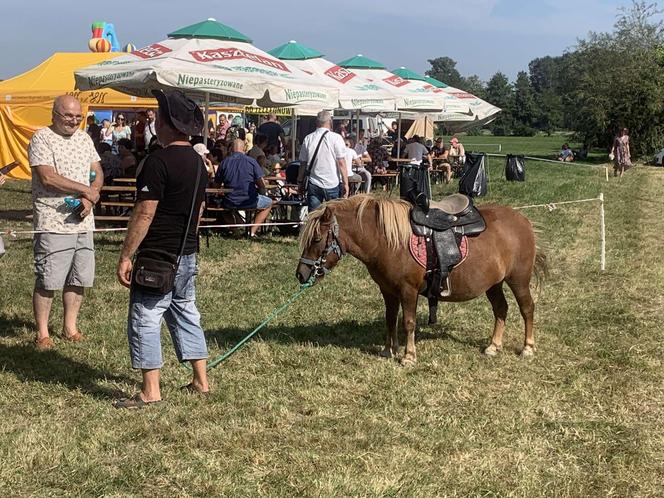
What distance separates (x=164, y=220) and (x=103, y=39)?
2448cm

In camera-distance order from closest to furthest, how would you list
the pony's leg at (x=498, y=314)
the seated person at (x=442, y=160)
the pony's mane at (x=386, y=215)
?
the pony's mane at (x=386, y=215) < the pony's leg at (x=498, y=314) < the seated person at (x=442, y=160)

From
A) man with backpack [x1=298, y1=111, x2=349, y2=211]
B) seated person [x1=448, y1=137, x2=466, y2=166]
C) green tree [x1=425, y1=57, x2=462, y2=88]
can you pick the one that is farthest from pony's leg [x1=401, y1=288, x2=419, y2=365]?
Result: green tree [x1=425, y1=57, x2=462, y2=88]

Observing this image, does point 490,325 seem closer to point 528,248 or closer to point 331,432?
point 528,248

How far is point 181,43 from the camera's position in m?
11.9

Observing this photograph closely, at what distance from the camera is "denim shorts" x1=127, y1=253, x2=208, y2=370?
4383mm

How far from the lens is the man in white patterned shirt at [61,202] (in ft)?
18.2

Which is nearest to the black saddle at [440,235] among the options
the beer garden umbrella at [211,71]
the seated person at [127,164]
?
the beer garden umbrella at [211,71]

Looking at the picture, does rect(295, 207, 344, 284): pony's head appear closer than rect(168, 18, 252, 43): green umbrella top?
Yes

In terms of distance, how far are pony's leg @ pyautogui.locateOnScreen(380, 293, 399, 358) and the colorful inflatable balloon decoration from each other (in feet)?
75.3

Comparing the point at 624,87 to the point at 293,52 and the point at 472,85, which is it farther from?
the point at 472,85

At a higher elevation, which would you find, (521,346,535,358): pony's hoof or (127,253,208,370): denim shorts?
(127,253,208,370): denim shorts

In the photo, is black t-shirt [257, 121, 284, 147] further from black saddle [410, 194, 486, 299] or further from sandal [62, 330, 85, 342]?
black saddle [410, 194, 486, 299]

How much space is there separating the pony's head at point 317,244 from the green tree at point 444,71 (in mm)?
159696

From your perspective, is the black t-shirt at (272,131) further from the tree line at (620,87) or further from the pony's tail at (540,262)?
the tree line at (620,87)
